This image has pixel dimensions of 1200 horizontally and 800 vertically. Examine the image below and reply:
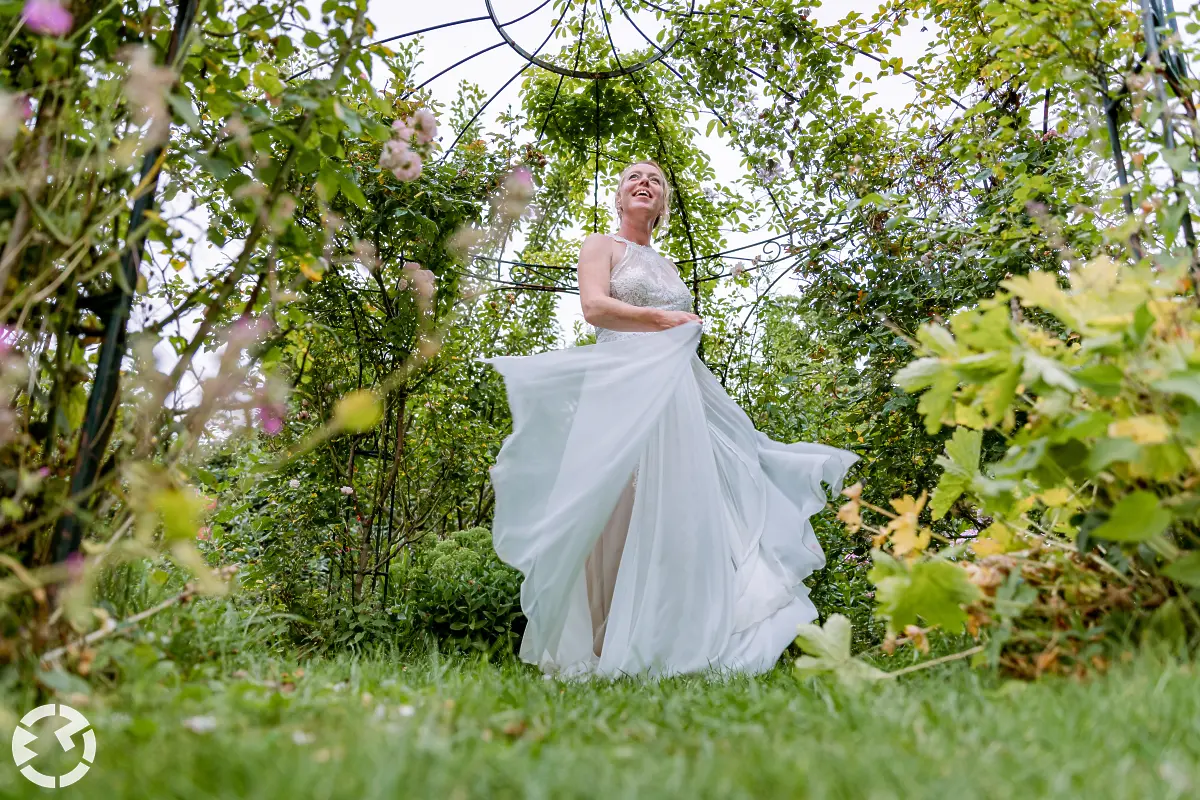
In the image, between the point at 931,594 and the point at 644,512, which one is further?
the point at 644,512

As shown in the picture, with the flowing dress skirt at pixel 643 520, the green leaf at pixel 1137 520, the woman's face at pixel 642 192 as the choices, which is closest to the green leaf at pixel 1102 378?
the green leaf at pixel 1137 520

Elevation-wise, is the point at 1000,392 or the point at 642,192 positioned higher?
the point at 642,192

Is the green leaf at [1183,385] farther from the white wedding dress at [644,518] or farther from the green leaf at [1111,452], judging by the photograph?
the white wedding dress at [644,518]

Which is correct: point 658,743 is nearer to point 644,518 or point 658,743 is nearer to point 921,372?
point 921,372

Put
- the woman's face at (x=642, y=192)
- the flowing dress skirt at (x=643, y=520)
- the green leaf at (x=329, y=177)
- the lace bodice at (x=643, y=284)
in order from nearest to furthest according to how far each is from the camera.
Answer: the green leaf at (x=329, y=177) → the flowing dress skirt at (x=643, y=520) → the lace bodice at (x=643, y=284) → the woman's face at (x=642, y=192)

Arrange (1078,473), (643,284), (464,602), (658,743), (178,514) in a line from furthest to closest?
(464,602) < (643,284) < (1078,473) < (658,743) < (178,514)

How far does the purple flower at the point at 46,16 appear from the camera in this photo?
115 cm

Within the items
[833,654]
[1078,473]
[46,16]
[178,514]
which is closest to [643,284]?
[833,654]

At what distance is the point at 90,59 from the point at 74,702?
1126mm

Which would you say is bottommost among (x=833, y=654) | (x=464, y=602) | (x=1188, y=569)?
(x=464, y=602)

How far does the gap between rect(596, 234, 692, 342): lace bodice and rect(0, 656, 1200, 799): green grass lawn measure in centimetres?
174

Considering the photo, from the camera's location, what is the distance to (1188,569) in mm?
1239

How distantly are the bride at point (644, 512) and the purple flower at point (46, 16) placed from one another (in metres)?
1.43

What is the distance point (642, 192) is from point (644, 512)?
135 cm
